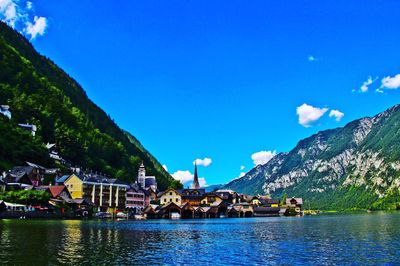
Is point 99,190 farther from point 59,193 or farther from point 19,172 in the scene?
point 19,172

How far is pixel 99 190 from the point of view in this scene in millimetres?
150875

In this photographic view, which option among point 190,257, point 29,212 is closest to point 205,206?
point 29,212

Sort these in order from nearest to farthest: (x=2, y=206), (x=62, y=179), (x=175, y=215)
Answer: (x=2, y=206), (x=62, y=179), (x=175, y=215)

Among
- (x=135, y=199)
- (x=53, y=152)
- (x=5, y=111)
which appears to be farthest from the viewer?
(x=53, y=152)

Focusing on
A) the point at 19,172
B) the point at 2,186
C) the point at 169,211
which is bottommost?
the point at 169,211

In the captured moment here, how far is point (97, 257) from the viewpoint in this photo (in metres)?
31.2

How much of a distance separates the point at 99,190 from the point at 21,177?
40.1 meters

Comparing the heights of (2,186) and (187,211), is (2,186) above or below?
above

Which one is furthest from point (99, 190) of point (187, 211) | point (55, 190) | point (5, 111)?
point (5, 111)

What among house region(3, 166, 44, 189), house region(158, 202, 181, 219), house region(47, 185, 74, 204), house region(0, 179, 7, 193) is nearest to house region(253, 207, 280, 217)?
house region(158, 202, 181, 219)

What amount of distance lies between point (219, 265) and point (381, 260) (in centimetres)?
1207

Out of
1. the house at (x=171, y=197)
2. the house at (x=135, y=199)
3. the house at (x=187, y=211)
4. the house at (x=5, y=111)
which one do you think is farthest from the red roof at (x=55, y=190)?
the house at (x=5, y=111)

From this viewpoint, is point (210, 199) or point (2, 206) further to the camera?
point (210, 199)

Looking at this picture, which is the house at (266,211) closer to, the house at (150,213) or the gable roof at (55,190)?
the house at (150,213)
